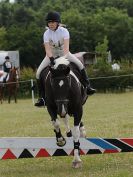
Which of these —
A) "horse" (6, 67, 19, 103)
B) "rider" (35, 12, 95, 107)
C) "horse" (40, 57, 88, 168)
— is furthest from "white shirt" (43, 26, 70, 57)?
"horse" (6, 67, 19, 103)

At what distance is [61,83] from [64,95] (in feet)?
0.65

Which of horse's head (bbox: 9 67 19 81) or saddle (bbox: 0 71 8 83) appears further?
saddle (bbox: 0 71 8 83)

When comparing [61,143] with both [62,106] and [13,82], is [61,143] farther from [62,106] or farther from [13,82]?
[13,82]

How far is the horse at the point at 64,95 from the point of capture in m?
8.38

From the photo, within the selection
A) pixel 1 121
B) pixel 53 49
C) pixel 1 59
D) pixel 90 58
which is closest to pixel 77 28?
pixel 90 58

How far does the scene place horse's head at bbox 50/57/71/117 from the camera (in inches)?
329

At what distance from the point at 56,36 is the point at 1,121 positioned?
9.51 metres

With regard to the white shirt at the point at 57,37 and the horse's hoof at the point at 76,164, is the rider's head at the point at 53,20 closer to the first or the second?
the white shirt at the point at 57,37

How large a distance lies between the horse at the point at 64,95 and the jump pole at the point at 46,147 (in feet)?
0.42

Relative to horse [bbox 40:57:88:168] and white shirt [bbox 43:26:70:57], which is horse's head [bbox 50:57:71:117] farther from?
white shirt [bbox 43:26:70:57]

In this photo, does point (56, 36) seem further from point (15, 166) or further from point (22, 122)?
point (22, 122)

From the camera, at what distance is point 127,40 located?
8112 cm

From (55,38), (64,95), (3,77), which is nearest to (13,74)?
(3,77)

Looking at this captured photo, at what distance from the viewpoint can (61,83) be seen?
839 cm
